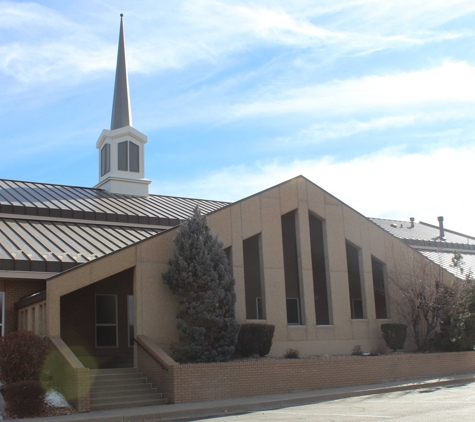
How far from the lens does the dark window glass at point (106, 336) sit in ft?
69.3

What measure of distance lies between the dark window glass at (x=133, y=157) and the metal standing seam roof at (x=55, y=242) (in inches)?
283

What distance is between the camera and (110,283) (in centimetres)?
2170

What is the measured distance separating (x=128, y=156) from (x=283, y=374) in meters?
17.1

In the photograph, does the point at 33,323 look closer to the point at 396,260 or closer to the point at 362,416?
the point at 362,416

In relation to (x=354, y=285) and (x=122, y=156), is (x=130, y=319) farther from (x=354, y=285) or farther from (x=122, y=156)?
(x=122, y=156)

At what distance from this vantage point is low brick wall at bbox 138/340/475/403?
15.9 metres

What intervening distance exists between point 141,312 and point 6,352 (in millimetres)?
4578

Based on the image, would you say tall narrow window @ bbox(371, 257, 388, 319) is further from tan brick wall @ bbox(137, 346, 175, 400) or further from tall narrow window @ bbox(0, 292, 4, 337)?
tall narrow window @ bbox(0, 292, 4, 337)

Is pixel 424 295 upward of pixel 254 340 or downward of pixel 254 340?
upward

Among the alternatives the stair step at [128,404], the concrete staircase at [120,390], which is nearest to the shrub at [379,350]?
the concrete staircase at [120,390]

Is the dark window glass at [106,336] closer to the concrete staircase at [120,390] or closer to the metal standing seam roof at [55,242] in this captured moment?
the metal standing seam roof at [55,242]

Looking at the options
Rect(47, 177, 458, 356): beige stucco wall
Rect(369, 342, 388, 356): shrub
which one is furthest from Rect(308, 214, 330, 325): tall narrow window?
Rect(369, 342, 388, 356): shrub

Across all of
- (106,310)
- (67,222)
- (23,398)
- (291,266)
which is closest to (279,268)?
(291,266)

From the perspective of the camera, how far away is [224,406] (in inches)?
581
